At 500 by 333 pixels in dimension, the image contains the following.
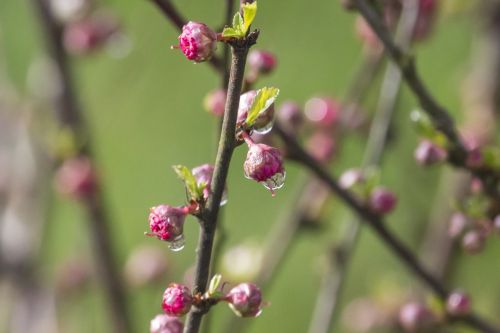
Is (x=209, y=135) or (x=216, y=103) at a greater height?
(x=216, y=103)

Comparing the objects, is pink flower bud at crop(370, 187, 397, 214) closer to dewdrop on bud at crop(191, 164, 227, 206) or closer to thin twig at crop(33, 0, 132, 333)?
dewdrop on bud at crop(191, 164, 227, 206)

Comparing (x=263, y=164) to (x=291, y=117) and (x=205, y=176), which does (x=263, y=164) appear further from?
(x=291, y=117)

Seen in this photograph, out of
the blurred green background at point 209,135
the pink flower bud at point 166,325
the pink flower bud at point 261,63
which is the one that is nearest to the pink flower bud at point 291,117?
the pink flower bud at point 261,63

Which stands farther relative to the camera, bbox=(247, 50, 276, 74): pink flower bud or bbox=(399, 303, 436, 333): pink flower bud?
bbox=(399, 303, 436, 333): pink flower bud

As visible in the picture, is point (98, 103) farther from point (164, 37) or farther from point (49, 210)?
point (49, 210)

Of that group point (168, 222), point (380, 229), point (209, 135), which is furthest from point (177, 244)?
point (209, 135)

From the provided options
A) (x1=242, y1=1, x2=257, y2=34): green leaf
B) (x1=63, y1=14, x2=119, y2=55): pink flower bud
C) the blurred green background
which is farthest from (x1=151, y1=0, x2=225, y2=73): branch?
the blurred green background

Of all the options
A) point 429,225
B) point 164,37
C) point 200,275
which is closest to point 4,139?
point 164,37
